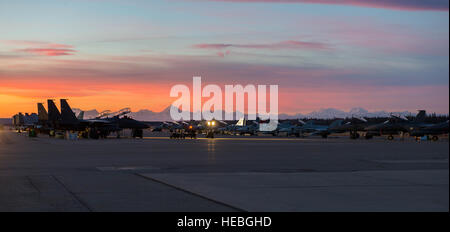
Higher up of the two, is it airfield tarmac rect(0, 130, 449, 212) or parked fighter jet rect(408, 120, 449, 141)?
parked fighter jet rect(408, 120, 449, 141)

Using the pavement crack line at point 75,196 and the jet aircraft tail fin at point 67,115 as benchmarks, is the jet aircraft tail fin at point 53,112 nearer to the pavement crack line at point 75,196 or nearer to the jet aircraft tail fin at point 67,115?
the jet aircraft tail fin at point 67,115

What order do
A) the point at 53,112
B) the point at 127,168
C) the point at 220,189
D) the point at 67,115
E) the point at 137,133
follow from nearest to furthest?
the point at 220,189 → the point at 127,168 → the point at 67,115 → the point at 137,133 → the point at 53,112

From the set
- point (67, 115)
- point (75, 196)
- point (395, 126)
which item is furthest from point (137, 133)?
point (75, 196)

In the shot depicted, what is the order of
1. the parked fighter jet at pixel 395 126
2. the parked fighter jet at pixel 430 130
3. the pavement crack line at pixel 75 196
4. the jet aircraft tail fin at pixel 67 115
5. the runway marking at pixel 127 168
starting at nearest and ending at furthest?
1. the pavement crack line at pixel 75 196
2. the runway marking at pixel 127 168
3. the parked fighter jet at pixel 430 130
4. the parked fighter jet at pixel 395 126
5. the jet aircraft tail fin at pixel 67 115

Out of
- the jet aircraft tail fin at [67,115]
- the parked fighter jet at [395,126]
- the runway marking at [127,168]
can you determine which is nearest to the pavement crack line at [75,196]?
the runway marking at [127,168]

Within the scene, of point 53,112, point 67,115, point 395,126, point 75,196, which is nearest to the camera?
point 75,196

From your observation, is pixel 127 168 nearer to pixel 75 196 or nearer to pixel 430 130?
pixel 75 196

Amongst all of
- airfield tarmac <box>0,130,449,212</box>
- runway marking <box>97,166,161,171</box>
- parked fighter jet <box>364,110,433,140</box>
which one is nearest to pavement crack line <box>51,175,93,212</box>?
airfield tarmac <box>0,130,449,212</box>

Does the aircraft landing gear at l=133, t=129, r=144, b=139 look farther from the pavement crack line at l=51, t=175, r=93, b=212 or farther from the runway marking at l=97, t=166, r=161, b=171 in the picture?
the pavement crack line at l=51, t=175, r=93, b=212

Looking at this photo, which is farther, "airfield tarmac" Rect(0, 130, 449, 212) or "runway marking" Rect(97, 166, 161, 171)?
"runway marking" Rect(97, 166, 161, 171)

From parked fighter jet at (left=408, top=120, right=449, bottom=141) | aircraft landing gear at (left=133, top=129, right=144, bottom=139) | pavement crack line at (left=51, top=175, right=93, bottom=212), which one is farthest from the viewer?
aircraft landing gear at (left=133, top=129, right=144, bottom=139)

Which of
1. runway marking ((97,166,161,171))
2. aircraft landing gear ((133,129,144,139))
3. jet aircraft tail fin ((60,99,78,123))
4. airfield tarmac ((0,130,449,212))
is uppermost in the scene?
jet aircraft tail fin ((60,99,78,123))

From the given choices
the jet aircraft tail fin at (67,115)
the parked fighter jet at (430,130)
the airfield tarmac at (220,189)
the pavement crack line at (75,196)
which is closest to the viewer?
the pavement crack line at (75,196)
